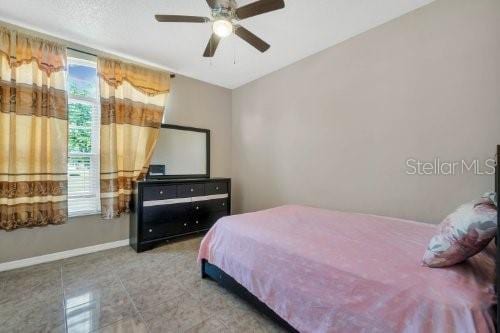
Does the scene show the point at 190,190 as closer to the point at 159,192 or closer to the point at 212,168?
the point at 159,192

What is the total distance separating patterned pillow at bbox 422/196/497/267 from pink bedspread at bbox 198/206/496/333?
58 mm

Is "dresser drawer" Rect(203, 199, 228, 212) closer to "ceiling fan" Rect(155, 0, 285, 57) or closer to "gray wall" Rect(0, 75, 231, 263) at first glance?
"gray wall" Rect(0, 75, 231, 263)

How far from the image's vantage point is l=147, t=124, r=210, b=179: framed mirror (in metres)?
3.58

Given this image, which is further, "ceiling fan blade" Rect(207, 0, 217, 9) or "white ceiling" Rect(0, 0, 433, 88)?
"white ceiling" Rect(0, 0, 433, 88)

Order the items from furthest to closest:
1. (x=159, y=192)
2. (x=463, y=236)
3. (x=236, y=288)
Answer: (x=159, y=192) < (x=236, y=288) < (x=463, y=236)

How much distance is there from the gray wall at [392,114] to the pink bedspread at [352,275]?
1.70 feet

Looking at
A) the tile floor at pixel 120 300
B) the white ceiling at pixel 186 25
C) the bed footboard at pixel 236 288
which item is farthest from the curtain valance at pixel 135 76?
the bed footboard at pixel 236 288

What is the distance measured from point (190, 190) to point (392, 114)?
2675 millimetres

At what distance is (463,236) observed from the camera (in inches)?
42.0

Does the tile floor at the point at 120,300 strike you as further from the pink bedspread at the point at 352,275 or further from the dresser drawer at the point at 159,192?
the dresser drawer at the point at 159,192

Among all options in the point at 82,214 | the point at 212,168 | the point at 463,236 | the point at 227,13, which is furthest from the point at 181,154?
the point at 463,236

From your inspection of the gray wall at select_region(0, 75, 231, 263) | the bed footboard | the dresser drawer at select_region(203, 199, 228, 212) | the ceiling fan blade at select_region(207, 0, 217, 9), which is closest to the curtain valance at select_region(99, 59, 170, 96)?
the gray wall at select_region(0, 75, 231, 263)

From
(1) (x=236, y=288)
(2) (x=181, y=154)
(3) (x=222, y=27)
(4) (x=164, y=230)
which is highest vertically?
(3) (x=222, y=27)

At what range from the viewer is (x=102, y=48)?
9.93ft
